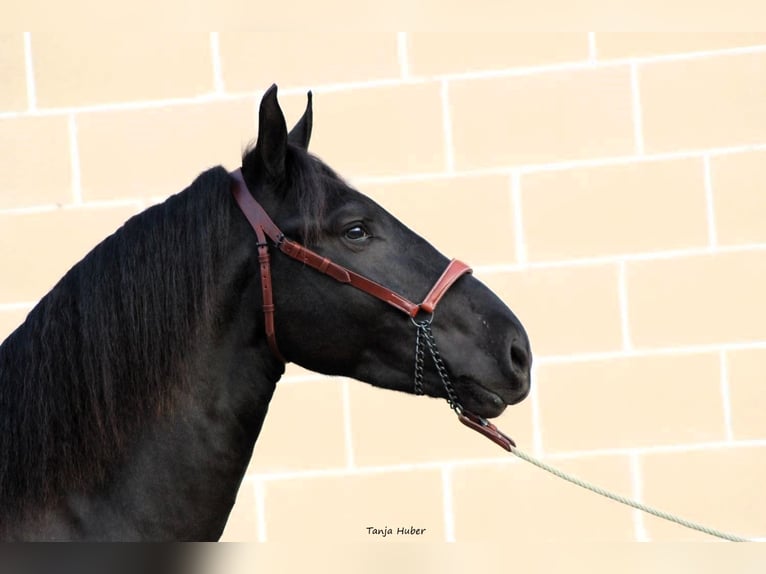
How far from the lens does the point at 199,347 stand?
7.09 feet

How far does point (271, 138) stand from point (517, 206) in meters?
1.54

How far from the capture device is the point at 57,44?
357 centimetres

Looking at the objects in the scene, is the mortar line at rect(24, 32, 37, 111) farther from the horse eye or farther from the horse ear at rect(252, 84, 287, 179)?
the horse eye

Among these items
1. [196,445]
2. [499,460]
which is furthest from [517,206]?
[196,445]

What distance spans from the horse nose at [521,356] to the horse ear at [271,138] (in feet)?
2.19

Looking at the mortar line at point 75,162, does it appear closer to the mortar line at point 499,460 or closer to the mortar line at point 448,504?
the mortar line at point 499,460

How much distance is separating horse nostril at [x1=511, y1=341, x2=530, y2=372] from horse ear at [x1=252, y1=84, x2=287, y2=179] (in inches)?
26.3

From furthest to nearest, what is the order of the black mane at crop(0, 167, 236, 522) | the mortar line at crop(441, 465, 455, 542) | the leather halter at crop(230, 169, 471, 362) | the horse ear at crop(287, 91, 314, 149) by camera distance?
the mortar line at crop(441, 465, 455, 542) < the horse ear at crop(287, 91, 314, 149) < the leather halter at crop(230, 169, 471, 362) < the black mane at crop(0, 167, 236, 522)

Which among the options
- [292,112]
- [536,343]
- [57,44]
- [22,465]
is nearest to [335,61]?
[292,112]

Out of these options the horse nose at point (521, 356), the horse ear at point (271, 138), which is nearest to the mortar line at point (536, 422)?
the horse nose at point (521, 356)

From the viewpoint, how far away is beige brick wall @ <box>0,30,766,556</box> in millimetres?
3518

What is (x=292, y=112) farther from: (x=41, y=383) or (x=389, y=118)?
(x=41, y=383)

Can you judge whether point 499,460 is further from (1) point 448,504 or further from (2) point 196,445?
(2) point 196,445

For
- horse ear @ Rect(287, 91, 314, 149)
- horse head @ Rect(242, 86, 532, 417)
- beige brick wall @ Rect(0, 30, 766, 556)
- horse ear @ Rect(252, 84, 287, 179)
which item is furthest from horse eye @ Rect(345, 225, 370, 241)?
beige brick wall @ Rect(0, 30, 766, 556)
